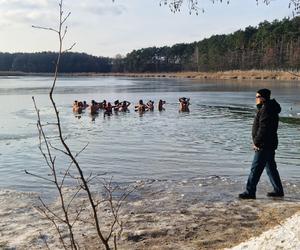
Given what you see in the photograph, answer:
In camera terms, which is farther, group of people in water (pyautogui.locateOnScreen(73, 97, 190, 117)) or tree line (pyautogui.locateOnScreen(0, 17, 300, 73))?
tree line (pyautogui.locateOnScreen(0, 17, 300, 73))

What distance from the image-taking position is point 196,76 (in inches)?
4946

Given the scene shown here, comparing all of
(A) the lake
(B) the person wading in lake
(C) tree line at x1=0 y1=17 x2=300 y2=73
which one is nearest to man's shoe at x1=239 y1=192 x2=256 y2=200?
(B) the person wading in lake

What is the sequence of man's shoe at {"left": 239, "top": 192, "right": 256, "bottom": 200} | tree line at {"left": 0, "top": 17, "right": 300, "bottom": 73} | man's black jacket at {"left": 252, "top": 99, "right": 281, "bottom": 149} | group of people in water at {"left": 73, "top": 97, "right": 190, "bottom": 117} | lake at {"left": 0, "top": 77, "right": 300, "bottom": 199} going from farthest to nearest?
tree line at {"left": 0, "top": 17, "right": 300, "bottom": 73} → group of people in water at {"left": 73, "top": 97, "right": 190, "bottom": 117} → lake at {"left": 0, "top": 77, "right": 300, "bottom": 199} → man's shoe at {"left": 239, "top": 192, "right": 256, "bottom": 200} → man's black jacket at {"left": 252, "top": 99, "right": 281, "bottom": 149}

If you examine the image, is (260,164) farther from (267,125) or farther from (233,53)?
(233,53)

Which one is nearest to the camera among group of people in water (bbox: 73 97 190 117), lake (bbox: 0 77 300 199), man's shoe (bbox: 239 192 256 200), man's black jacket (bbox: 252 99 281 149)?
man's black jacket (bbox: 252 99 281 149)

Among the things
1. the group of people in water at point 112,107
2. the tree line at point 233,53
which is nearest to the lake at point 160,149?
the group of people in water at point 112,107

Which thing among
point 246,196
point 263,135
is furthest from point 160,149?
point 263,135

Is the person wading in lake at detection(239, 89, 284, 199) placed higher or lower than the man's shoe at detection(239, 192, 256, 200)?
higher

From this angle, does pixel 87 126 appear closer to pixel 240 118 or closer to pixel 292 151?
pixel 240 118

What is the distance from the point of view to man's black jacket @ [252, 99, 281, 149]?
29.6ft

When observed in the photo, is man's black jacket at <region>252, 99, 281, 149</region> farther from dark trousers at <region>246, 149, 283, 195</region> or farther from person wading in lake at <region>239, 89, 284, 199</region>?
dark trousers at <region>246, 149, 283, 195</region>

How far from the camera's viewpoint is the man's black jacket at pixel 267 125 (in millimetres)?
9008

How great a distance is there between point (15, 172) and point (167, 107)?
24317 mm

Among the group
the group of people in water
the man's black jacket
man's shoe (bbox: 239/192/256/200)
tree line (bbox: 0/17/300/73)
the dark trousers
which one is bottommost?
the group of people in water
